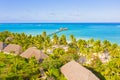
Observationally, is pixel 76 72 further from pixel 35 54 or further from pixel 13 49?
pixel 13 49

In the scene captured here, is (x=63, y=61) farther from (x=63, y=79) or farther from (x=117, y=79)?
(x=117, y=79)

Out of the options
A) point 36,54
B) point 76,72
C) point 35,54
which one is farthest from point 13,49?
point 76,72

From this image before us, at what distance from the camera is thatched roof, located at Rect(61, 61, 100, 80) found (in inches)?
1033

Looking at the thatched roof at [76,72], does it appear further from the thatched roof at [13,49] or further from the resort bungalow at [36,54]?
the thatched roof at [13,49]

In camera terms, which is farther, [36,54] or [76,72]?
[36,54]

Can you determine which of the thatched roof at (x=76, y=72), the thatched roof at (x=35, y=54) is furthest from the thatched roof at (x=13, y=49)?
the thatched roof at (x=76, y=72)

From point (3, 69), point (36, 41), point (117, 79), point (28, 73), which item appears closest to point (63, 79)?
point (28, 73)

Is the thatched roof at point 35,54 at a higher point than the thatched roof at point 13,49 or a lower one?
higher

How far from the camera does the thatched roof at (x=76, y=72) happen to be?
86.1 feet

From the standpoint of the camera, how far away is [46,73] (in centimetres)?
2931

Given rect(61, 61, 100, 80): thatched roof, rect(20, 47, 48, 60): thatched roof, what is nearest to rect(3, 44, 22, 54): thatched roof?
rect(20, 47, 48, 60): thatched roof

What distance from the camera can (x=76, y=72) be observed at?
27.9m

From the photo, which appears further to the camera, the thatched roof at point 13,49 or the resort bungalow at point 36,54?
the thatched roof at point 13,49

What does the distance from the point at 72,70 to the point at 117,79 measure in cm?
653
